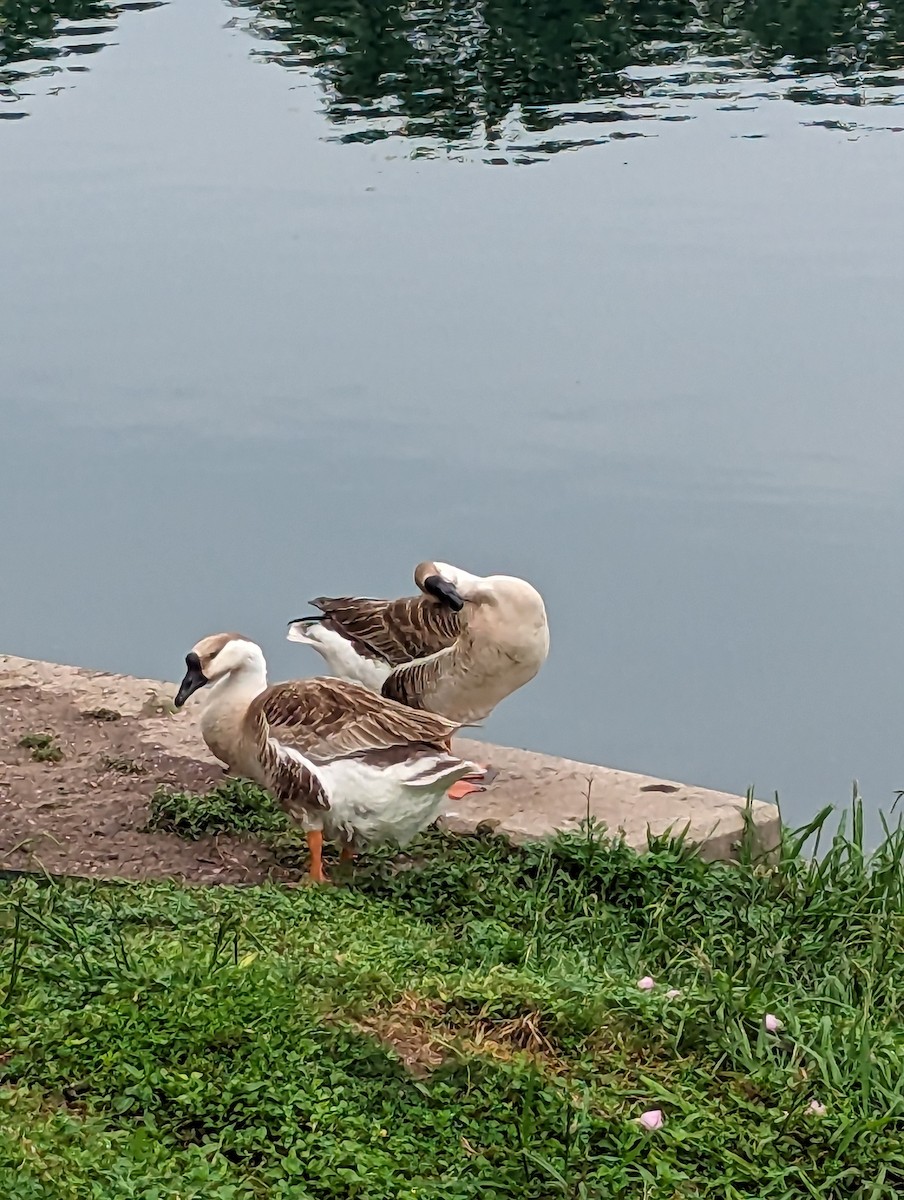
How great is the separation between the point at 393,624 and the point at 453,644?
46cm

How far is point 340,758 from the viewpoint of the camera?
557 centimetres

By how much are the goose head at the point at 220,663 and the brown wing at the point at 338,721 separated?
10.4 inches

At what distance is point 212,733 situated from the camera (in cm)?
605

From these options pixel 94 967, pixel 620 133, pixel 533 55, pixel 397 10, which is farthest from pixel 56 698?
pixel 397 10

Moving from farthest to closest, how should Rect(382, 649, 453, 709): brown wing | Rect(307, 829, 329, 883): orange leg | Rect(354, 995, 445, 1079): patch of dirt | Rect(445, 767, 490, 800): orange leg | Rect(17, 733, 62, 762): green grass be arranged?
1. Rect(382, 649, 453, 709): brown wing
2. Rect(17, 733, 62, 762): green grass
3. Rect(445, 767, 490, 800): orange leg
4. Rect(307, 829, 329, 883): orange leg
5. Rect(354, 995, 445, 1079): patch of dirt

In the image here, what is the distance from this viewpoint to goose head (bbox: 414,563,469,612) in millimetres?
6793

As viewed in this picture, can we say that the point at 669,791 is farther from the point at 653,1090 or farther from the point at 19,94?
the point at 19,94

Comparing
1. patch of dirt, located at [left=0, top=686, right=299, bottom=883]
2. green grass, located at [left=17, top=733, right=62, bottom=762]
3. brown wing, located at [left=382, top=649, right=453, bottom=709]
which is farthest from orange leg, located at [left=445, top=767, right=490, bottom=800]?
green grass, located at [left=17, top=733, right=62, bottom=762]

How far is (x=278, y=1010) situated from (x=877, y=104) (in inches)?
593

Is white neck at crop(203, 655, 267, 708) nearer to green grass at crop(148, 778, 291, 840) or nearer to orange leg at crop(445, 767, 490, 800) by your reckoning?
green grass at crop(148, 778, 291, 840)

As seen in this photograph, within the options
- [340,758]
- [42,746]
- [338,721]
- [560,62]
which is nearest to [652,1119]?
[340,758]

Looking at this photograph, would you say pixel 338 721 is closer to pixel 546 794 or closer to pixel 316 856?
pixel 316 856

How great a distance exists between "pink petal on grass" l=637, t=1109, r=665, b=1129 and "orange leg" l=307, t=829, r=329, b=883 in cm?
207

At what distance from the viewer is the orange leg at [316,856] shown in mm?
5484
